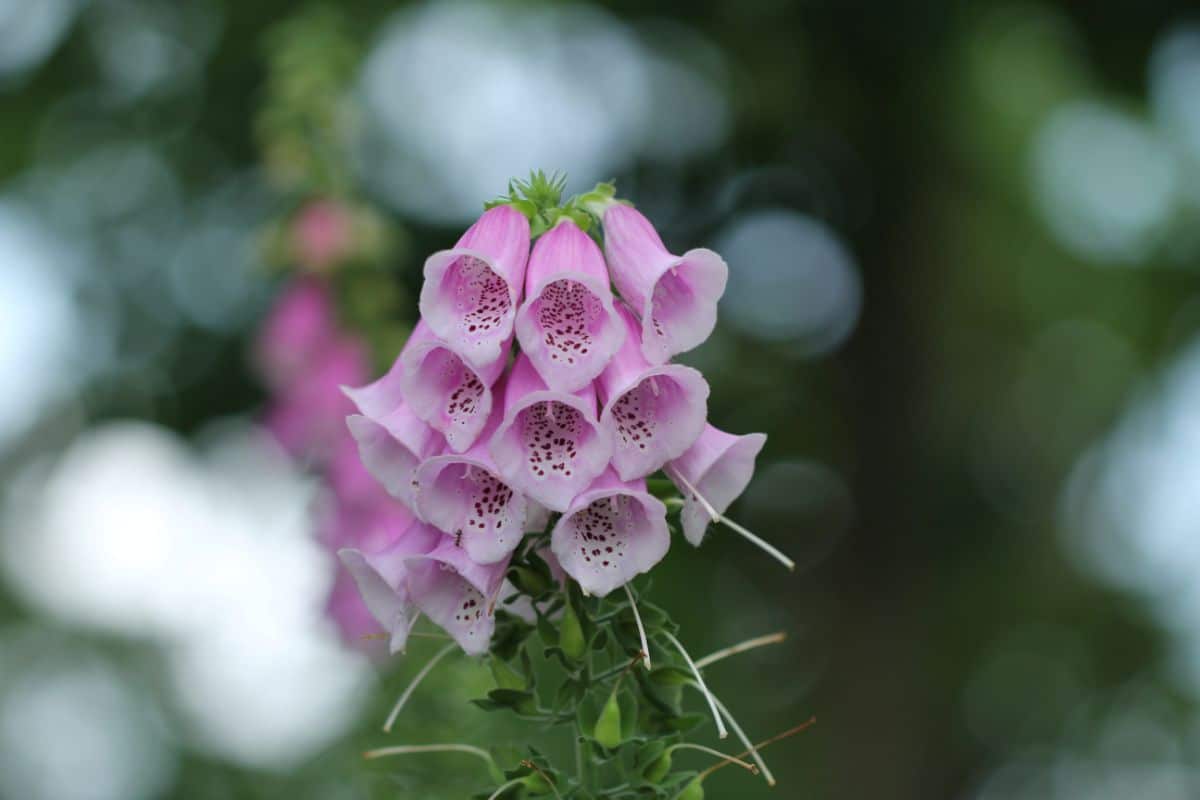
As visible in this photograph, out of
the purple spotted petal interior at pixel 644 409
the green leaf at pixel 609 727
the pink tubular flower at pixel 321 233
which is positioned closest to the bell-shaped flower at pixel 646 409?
the purple spotted petal interior at pixel 644 409

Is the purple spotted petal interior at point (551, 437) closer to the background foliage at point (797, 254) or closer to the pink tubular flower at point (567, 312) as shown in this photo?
the pink tubular flower at point (567, 312)

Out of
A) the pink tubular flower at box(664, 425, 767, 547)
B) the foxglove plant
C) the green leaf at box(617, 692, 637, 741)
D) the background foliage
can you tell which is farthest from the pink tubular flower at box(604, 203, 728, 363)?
the background foliage

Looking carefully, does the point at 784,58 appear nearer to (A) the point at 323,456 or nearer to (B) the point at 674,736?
(A) the point at 323,456

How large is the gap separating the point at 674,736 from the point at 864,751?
6.84 metres

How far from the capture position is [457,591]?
50.5 inches

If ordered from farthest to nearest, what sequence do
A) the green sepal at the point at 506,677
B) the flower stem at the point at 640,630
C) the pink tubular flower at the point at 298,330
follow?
the pink tubular flower at the point at 298,330 < the green sepal at the point at 506,677 < the flower stem at the point at 640,630

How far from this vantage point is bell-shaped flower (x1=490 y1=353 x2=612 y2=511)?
122 centimetres

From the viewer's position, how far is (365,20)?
24.2 feet

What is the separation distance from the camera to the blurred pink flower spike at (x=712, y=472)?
1292mm

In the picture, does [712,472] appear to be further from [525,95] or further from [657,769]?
[525,95]

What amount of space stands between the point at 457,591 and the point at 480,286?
1.10 feet

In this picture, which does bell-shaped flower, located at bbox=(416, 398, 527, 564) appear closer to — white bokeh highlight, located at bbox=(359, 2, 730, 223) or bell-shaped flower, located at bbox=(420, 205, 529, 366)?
bell-shaped flower, located at bbox=(420, 205, 529, 366)

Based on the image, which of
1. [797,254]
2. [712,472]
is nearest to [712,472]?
[712,472]

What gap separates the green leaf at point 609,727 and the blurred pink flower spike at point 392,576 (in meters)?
0.23
